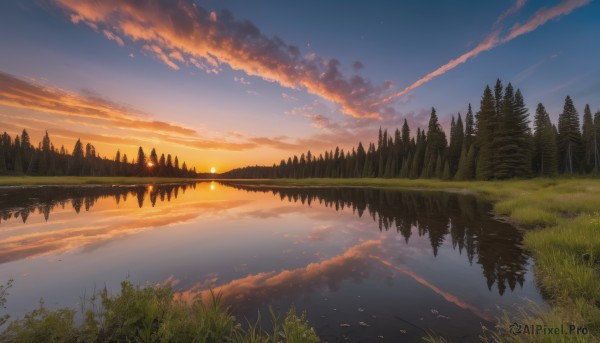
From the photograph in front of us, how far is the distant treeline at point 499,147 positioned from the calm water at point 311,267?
135 feet

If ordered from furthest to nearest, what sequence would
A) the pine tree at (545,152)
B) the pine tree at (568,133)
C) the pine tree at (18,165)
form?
the pine tree at (18,165)
the pine tree at (568,133)
the pine tree at (545,152)

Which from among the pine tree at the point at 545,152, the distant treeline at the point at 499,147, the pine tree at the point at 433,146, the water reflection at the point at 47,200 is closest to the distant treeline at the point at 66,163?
the water reflection at the point at 47,200

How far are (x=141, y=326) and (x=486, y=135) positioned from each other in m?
63.8

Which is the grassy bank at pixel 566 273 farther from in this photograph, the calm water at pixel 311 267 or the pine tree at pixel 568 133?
the pine tree at pixel 568 133

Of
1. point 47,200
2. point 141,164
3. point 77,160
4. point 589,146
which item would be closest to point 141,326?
point 47,200

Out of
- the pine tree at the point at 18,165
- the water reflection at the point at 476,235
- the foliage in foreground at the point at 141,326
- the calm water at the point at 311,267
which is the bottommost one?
the calm water at the point at 311,267

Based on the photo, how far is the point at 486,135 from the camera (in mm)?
53625

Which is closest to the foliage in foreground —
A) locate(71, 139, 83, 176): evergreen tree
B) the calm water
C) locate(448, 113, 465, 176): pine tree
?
the calm water

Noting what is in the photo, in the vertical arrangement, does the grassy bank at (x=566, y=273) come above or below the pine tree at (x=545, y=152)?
below

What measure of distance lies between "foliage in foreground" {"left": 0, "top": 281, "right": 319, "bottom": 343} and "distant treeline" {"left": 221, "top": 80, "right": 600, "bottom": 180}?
5660 centimetres

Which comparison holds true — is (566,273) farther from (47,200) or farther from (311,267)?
(47,200)

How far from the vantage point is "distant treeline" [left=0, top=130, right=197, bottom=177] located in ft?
308

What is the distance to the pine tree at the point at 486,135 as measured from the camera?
5119cm

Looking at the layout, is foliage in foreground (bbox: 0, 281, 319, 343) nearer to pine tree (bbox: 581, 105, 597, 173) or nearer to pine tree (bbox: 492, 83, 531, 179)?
pine tree (bbox: 492, 83, 531, 179)
